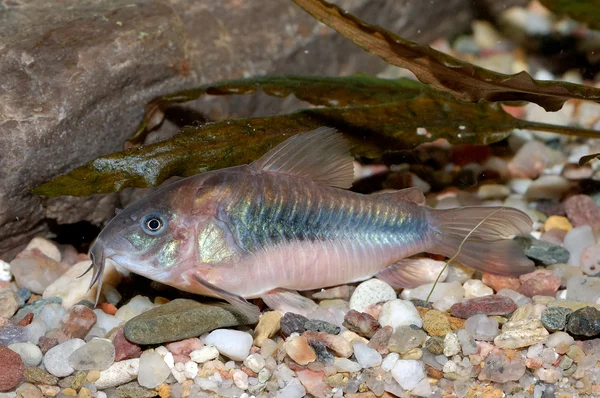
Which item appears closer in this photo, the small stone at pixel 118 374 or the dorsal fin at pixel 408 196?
the small stone at pixel 118 374

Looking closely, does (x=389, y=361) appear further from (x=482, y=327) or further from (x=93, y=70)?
(x=93, y=70)

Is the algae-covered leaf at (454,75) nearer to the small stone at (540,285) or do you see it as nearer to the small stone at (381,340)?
the small stone at (540,285)

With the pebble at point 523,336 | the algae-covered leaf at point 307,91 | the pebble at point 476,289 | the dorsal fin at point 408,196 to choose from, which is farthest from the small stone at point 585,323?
the algae-covered leaf at point 307,91

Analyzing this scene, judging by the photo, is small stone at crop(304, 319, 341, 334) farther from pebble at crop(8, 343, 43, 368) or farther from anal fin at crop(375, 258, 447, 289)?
pebble at crop(8, 343, 43, 368)

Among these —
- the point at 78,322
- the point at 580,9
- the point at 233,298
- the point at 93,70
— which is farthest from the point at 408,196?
the point at 580,9

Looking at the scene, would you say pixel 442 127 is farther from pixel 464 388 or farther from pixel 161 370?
pixel 161 370

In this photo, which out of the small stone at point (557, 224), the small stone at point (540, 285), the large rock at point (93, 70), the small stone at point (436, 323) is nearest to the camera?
the small stone at point (436, 323)
